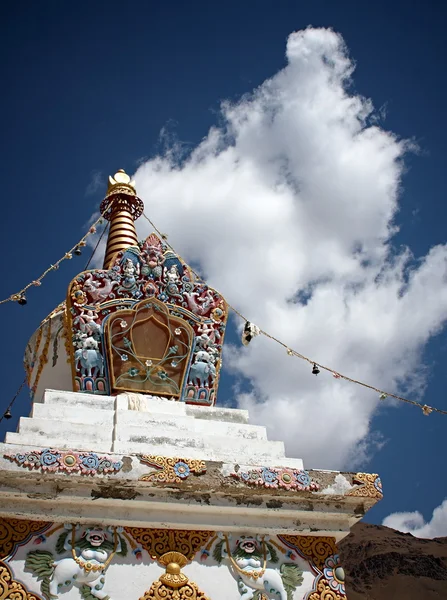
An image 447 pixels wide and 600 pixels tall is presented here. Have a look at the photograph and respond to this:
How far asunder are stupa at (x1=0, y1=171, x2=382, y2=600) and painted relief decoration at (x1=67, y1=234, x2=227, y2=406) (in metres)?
0.02

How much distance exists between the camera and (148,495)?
15.9ft

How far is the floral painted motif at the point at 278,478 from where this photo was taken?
16.4 feet

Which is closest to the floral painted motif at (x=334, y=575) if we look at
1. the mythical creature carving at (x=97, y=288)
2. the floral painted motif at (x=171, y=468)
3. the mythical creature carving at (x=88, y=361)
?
the floral painted motif at (x=171, y=468)

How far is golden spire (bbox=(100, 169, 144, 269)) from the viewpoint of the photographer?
31.0 ft

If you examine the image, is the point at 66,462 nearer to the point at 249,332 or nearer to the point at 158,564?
the point at 158,564

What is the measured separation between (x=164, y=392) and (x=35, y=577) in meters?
2.26

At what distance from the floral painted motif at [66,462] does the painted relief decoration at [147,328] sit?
1.49 metres

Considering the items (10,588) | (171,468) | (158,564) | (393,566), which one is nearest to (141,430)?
(171,468)

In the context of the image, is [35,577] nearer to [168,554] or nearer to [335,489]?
[168,554]

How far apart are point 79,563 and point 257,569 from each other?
1.38 metres

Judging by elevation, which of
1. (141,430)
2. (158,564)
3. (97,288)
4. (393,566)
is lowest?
(158,564)

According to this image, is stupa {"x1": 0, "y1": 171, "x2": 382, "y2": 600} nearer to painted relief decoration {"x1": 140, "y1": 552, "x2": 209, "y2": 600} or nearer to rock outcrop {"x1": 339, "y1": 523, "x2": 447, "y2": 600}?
painted relief decoration {"x1": 140, "y1": 552, "x2": 209, "y2": 600}

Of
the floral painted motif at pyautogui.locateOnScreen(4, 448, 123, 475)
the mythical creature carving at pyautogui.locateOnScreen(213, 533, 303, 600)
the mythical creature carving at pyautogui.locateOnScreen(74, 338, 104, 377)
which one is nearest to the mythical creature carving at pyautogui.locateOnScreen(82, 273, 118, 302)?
the mythical creature carving at pyautogui.locateOnScreen(74, 338, 104, 377)

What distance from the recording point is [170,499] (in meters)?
4.88
